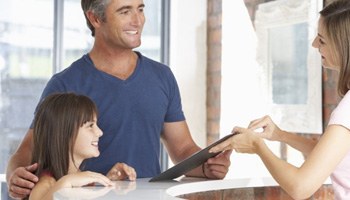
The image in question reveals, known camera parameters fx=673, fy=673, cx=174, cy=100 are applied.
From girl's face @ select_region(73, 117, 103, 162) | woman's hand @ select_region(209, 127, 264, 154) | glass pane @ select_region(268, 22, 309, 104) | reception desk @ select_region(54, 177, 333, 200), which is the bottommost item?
reception desk @ select_region(54, 177, 333, 200)

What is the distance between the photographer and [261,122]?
2025 millimetres

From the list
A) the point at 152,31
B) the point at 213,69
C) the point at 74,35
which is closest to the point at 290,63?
the point at 213,69

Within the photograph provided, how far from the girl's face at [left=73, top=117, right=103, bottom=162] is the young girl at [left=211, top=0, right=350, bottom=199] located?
0.40 metres

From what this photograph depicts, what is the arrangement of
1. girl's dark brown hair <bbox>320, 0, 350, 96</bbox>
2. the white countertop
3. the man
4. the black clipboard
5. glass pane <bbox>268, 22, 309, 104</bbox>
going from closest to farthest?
the white countertop < girl's dark brown hair <bbox>320, 0, 350, 96</bbox> < the black clipboard < the man < glass pane <bbox>268, 22, 309, 104</bbox>

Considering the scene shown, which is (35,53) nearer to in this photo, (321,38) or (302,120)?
(302,120)

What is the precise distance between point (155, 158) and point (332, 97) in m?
1.65

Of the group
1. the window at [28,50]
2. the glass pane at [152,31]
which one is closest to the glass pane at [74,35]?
the window at [28,50]

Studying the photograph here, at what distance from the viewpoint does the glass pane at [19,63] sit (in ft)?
15.9

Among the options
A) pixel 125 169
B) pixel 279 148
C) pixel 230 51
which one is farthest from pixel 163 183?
pixel 230 51

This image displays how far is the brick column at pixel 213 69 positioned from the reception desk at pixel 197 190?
3.05m

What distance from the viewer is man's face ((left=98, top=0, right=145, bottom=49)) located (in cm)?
240

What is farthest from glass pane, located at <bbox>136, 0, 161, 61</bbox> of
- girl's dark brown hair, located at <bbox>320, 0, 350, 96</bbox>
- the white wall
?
girl's dark brown hair, located at <bbox>320, 0, 350, 96</bbox>

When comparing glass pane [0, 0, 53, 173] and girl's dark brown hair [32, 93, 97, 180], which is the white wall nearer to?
glass pane [0, 0, 53, 173]

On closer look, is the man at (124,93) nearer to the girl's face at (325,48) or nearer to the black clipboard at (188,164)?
the black clipboard at (188,164)
